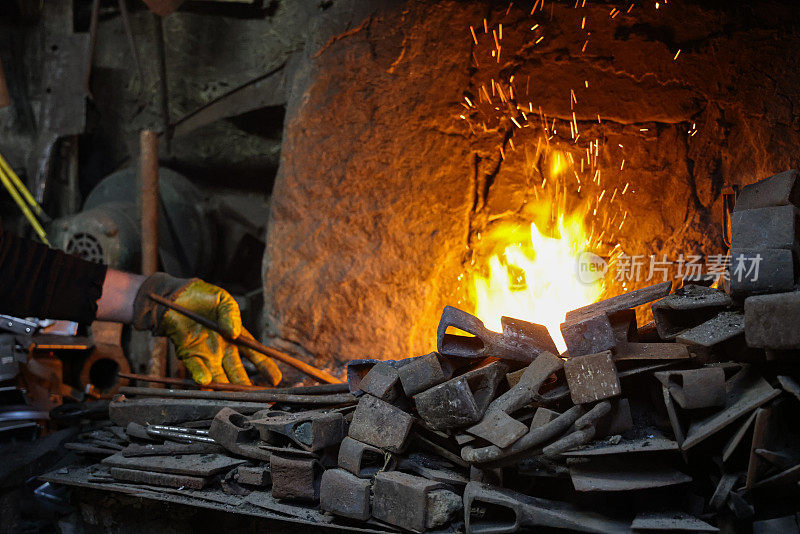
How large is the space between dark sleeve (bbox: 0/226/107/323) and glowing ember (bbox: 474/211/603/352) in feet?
7.27


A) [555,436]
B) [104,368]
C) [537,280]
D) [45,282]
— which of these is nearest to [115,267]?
[104,368]

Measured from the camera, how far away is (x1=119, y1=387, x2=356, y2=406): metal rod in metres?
2.63

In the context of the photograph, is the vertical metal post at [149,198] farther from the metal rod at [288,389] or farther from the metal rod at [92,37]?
the metal rod at [288,389]

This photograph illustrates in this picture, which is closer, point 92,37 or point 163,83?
point 92,37

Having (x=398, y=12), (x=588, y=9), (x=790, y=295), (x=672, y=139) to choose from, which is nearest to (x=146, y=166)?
(x=398, y=12)

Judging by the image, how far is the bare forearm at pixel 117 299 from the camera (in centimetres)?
339

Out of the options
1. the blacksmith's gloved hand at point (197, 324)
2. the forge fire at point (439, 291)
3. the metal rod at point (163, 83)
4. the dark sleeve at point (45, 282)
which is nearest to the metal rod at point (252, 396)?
the forge fire at point (439, 291)

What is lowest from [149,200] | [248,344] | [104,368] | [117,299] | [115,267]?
[104,368]

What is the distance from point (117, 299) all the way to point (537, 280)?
243 cm

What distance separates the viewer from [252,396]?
285 cm

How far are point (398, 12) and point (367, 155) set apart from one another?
2.94ft

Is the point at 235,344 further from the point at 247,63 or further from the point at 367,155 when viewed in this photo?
the point at 247,63

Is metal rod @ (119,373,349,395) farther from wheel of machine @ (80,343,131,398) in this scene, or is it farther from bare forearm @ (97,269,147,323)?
wheel of machine @ (80,343,131,398)

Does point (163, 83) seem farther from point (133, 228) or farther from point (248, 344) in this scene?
point (248, 344)
